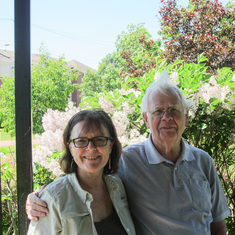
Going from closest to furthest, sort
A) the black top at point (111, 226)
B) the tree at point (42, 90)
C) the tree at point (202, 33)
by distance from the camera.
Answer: the black top at point (111, 226), the tree at point (42, 90), the tree at point (202, 33)

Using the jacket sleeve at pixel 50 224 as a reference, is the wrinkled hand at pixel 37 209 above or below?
above

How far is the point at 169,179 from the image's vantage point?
4.71 feet

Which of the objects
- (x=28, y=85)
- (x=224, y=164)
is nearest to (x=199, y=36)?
(x=224, y=164)

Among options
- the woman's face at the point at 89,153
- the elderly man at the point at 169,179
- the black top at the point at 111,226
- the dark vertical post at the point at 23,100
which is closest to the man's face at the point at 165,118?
the elderly man at the point at 169,179

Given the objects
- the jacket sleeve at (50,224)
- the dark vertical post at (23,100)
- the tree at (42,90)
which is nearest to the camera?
the jacket sleeve at (50,224)

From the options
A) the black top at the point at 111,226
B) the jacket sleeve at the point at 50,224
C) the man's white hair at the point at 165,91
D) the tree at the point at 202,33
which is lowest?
the black top at the point at 111,226

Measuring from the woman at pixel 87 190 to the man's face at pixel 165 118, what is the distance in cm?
27

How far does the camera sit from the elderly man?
1.37 m

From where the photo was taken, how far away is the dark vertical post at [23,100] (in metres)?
1.37

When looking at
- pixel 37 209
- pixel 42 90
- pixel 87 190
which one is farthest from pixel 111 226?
pixel 42 90

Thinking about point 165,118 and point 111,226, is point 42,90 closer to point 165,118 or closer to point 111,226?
point 165,118

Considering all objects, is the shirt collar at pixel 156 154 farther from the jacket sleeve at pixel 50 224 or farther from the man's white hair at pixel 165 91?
the jacket sleeve at pixel 50 224

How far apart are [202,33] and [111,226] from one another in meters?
4.65

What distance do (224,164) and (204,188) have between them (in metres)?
1.18
